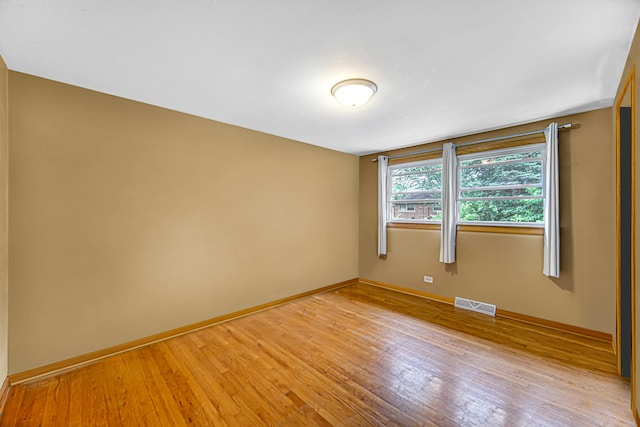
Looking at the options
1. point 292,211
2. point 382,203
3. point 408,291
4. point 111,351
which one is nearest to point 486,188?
point 382,203

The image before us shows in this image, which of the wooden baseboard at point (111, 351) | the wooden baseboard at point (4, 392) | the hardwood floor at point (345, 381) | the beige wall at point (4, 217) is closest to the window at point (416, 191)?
the hardwood floor at point (345, 381)

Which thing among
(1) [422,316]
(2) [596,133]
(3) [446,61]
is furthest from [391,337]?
(2) [596,133]

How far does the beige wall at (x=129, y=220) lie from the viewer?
85.0 inches

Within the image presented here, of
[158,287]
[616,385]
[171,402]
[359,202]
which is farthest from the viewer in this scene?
[359,202]

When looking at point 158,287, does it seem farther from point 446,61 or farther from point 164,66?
point 446,61

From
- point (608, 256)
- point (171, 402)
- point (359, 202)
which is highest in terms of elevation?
point (359, 202)

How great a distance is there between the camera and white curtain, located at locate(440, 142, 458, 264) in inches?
150

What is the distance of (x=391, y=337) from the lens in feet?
9.46

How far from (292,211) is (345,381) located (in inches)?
96.8

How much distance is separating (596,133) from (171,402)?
4651 mm

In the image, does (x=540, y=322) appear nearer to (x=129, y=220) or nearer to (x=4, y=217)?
(x=129, y=220)

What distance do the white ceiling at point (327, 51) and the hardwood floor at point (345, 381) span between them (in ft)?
7.97

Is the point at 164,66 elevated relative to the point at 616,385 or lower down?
elevated

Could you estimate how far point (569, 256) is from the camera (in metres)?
3.01
